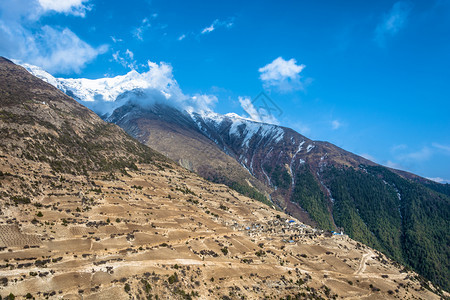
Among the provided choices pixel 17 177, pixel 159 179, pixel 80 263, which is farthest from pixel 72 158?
pixel 80 263

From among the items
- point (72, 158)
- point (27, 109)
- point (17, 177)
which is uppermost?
point (27, 109)

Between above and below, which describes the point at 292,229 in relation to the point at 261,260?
above

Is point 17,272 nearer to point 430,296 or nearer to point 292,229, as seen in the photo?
point 292,229

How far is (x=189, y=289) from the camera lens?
56562mm

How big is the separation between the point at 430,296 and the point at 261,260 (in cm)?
5185

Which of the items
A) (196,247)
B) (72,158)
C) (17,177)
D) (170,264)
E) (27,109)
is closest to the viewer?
(170,264)

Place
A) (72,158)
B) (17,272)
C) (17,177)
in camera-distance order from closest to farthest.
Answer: (17,272)
(17,177)
(72,158)

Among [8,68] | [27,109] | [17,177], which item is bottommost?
[17,177]

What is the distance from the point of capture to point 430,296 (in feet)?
258

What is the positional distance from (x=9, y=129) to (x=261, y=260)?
310 feet

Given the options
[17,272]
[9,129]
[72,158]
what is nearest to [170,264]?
[17,272]

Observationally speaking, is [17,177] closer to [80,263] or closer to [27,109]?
[80,263]

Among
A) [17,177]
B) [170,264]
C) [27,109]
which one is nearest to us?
[170,264]

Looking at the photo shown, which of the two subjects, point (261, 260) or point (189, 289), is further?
point (261, 260)
